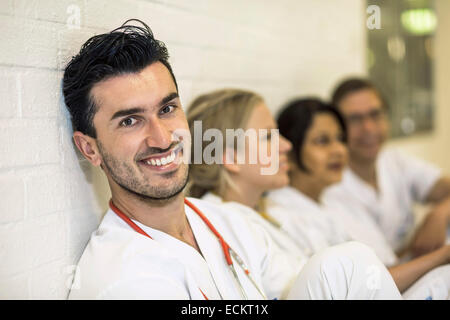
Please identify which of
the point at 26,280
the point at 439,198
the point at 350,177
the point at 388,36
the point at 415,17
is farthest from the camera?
the point at 415,17

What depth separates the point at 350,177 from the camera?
2.45 metres

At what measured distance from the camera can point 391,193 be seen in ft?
8.43

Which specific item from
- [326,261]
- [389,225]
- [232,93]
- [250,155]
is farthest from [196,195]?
[389,225]

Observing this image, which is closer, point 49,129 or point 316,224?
point 49,129

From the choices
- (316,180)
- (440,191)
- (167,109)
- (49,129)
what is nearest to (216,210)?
(167,109)

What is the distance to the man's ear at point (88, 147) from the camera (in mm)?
1152

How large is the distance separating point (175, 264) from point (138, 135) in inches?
12.8

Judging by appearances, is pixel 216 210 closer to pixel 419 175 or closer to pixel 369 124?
pixel 369 124

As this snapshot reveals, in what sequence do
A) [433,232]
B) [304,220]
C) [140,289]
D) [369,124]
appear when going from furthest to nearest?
[369,124]
[433,232]
[304,220]
[140,289]

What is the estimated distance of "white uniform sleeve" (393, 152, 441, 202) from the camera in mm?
2668

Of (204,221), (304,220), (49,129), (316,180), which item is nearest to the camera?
(49,129)

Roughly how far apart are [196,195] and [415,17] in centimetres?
281

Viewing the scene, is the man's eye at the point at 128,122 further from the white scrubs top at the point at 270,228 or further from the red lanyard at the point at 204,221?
the white scrubs top at the point at 270,228
